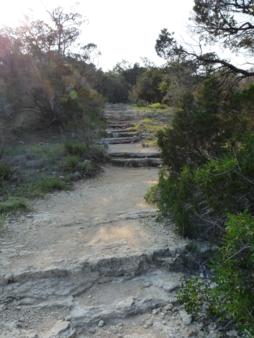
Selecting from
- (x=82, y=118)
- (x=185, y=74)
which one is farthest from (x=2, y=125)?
(x=185, y=74)

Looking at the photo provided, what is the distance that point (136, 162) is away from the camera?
10.7 m

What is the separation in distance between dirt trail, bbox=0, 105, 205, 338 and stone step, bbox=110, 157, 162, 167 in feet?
14.5

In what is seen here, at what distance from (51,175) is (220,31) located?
516 cm

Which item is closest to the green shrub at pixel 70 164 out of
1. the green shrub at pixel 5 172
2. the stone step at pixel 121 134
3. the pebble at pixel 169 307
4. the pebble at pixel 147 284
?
the green shrub at pixel 5 172

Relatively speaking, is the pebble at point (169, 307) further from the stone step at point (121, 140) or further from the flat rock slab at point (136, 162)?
the stone step at point (121, 140)

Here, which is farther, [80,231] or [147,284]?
[80,231]

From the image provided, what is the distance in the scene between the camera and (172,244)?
175 inches

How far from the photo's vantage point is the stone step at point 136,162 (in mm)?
10594

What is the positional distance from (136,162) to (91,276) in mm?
6902

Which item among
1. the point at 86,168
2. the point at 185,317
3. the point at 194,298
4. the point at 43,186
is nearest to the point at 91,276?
the point at 185,317

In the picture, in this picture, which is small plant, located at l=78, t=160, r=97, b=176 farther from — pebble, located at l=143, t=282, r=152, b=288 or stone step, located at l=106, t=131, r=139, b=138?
pebble, located at l=143, t=282, r=152, b=288

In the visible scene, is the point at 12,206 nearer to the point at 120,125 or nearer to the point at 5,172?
the point at 5,172

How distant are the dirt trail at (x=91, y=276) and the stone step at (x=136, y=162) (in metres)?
4.43

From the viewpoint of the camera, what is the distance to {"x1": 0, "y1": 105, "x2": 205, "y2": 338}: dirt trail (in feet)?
10.8
